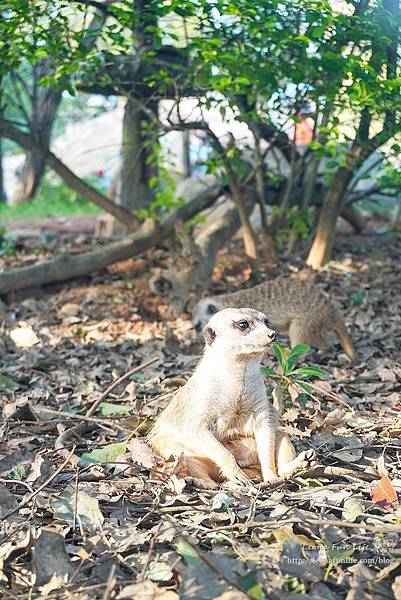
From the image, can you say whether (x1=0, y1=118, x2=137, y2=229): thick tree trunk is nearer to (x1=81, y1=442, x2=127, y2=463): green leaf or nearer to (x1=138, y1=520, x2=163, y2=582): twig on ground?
(x1=81, y1=442, x2=127, y2=463): green leaf

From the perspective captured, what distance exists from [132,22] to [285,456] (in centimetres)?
317

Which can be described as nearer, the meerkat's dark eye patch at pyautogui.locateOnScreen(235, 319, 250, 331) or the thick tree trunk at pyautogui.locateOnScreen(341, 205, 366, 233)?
the meerkat's dark eye patch at pyautogui.locateOnScreen(235, 319, 250, 331)

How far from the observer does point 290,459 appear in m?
3.43

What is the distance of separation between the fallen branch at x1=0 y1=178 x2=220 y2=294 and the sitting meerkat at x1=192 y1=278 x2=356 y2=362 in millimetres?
1353

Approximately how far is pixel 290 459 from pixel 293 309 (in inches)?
116

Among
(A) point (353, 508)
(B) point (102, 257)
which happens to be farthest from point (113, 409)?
(B) point (102, 257)

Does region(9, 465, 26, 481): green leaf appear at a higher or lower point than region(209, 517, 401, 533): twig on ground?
lower

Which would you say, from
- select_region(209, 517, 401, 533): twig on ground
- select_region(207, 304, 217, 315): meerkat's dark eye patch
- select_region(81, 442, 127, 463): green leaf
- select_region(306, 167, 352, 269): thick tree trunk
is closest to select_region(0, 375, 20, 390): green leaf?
select_region(81, 442, 127, 463): green leaf

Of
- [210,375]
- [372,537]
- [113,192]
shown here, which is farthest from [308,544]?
[113,192]

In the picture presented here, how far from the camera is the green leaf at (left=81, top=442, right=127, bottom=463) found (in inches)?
142

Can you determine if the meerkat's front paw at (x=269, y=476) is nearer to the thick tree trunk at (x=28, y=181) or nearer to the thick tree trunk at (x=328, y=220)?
the thick tree trunk at (x=328, y=220)

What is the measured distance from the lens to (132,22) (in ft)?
17.7

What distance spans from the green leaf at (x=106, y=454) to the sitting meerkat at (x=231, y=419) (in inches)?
6.5

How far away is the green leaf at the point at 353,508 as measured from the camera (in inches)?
115
